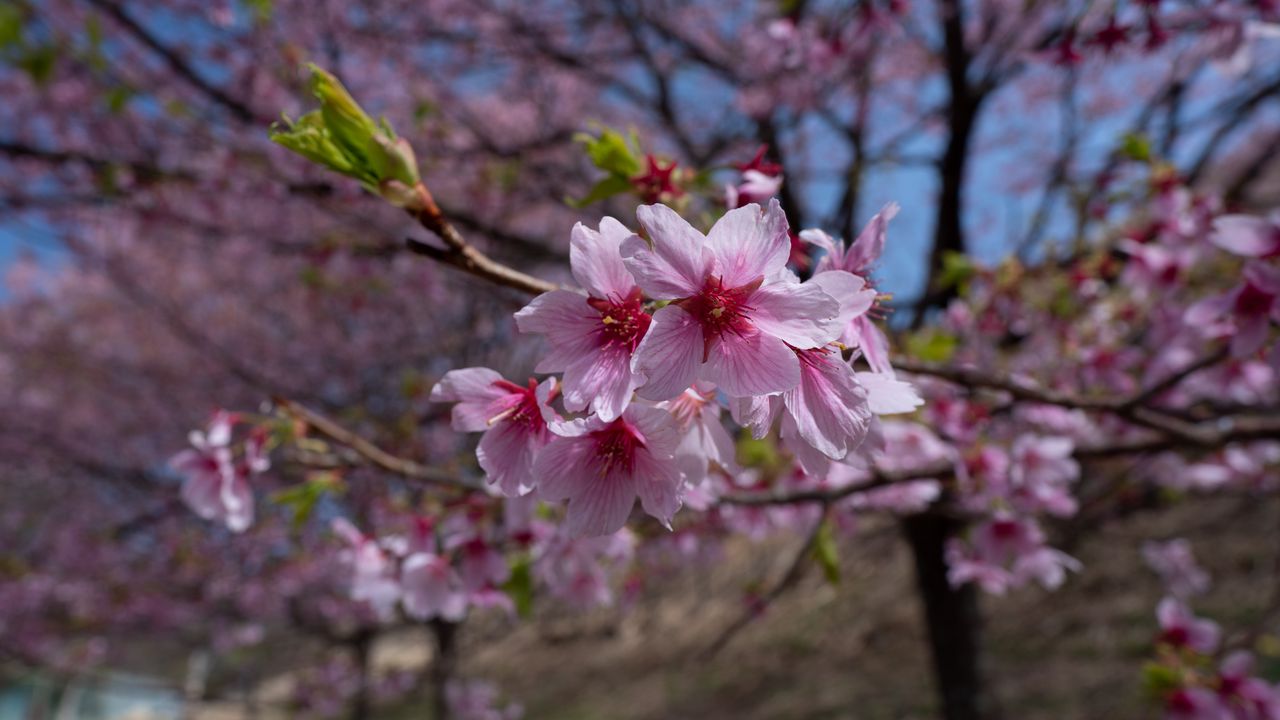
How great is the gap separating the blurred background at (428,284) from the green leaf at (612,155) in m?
0.04

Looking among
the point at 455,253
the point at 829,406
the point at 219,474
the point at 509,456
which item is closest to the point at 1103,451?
the point at 829,406

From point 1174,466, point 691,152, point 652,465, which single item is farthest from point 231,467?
point 1174,466

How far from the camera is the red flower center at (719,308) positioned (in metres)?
0.72

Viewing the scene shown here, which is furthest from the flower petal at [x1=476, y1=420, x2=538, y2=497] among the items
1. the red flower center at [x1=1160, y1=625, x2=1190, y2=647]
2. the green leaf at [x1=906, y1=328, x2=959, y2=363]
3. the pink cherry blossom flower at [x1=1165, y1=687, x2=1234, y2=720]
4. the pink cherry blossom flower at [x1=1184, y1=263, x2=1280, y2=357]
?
the red flower center at [x1=1160, y1=625, x2=1190, y2=647]

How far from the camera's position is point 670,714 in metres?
8.06

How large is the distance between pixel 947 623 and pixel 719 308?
403 centimetres

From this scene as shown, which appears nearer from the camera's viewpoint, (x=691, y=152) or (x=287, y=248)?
(x=287, y=248)

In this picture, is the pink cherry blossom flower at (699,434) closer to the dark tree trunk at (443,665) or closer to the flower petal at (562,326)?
the flower petal at (562,326)

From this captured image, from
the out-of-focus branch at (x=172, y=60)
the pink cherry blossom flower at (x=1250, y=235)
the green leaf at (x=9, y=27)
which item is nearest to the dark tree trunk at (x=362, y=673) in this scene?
the out-of-focus branch at (x=172, y=60)

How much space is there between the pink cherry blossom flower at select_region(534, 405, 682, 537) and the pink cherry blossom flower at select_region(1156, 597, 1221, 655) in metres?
1.92

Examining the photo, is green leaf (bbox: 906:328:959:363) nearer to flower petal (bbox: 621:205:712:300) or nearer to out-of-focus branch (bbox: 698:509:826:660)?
out-of-focus branch (bbox: 698:509:826:660)

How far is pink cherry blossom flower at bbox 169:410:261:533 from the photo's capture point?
151 cm

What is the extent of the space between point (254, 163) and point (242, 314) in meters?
5.75

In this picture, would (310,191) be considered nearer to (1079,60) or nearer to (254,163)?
(254,163)
